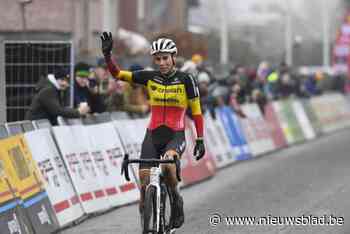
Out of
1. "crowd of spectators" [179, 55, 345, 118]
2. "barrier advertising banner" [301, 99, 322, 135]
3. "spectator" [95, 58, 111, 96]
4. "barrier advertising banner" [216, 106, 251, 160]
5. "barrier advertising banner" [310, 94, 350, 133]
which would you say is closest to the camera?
"spectator" [95, 58, 111, 96]

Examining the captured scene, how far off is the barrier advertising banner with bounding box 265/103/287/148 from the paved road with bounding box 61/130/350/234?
99.0 inches

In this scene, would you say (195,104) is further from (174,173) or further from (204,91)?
(204,91)

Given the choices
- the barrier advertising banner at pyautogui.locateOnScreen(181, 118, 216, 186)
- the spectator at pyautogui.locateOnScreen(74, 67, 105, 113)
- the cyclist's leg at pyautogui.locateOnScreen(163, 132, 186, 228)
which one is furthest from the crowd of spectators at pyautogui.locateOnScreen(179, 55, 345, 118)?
the cyclist's leg at pyautogui.locateOnScreen(163, 132, 186, 228)

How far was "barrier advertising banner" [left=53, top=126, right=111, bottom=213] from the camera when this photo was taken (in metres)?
13.4

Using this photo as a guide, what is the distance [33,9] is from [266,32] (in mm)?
58237

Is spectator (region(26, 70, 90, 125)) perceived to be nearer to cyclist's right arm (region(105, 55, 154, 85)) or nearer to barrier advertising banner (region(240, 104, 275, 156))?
cyclist's right arm (region(105, 55, 154, 85))

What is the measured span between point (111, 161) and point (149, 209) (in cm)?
457

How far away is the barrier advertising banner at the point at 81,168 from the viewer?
43.9 ft

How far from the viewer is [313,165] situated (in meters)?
20.5

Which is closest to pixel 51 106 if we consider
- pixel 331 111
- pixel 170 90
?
pixel 170 90

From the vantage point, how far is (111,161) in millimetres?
14789

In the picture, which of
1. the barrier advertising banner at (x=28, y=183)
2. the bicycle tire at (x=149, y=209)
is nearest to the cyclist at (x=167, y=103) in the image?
the bicycle tire at (x=149, y=209)

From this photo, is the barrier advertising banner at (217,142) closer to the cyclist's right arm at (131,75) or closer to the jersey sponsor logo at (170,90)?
the cyclist's right arm at (131,75)

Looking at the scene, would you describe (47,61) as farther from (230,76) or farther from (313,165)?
(230,76)
